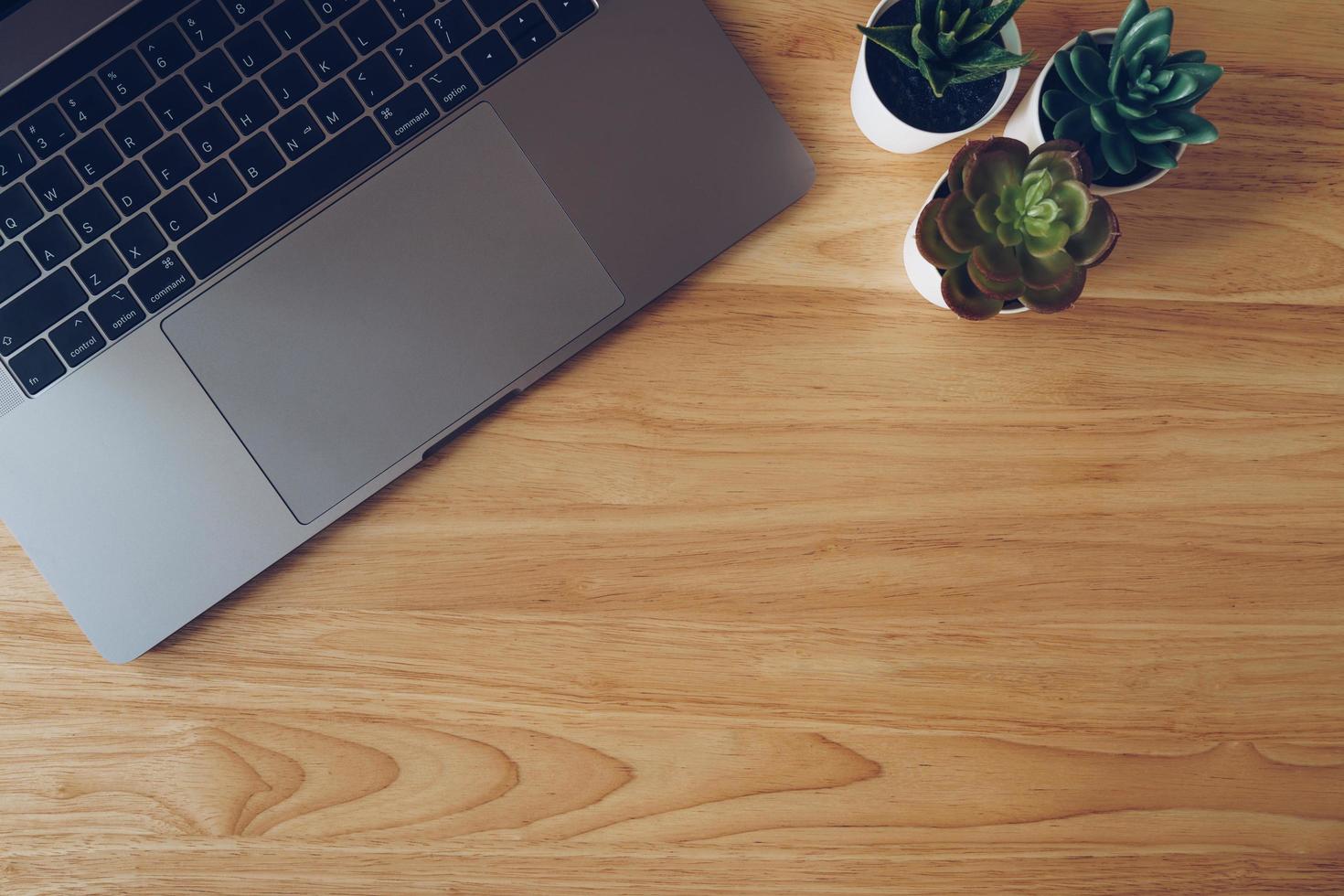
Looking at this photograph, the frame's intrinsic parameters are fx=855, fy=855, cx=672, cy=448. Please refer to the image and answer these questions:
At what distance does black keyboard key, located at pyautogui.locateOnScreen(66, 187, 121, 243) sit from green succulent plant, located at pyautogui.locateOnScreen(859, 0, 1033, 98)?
0.48m

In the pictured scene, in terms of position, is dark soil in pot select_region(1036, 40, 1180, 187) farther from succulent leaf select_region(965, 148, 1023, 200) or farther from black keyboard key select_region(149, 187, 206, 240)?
black keyboard key select_region(149, 187, 206, 240)

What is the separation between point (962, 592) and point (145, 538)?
56 cm

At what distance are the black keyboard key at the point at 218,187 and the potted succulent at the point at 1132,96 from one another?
512mm

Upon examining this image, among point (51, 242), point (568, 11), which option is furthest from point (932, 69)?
point (51, 242)

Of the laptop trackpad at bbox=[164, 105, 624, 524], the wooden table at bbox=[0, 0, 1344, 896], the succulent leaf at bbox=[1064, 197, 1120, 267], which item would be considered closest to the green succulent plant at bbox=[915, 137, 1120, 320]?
the succulent leaf at bbox=[1064, 197, 1120, 267]

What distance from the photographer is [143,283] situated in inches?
21.3

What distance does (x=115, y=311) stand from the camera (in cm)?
54

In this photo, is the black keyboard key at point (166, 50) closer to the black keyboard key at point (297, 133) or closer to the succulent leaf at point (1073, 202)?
the black keyboard key at point (297, 133)

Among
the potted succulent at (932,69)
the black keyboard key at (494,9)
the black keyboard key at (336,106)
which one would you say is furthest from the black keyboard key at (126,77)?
the potted succulent at (932,69)

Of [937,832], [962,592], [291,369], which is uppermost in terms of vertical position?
[291,369]

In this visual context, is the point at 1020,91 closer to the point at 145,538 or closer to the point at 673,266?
the point at 673,266

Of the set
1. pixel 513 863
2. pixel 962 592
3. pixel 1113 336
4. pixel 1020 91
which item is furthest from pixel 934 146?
pixel 513 863

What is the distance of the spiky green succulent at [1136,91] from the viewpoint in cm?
48

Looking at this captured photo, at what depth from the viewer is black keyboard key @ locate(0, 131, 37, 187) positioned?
533 millimetres
